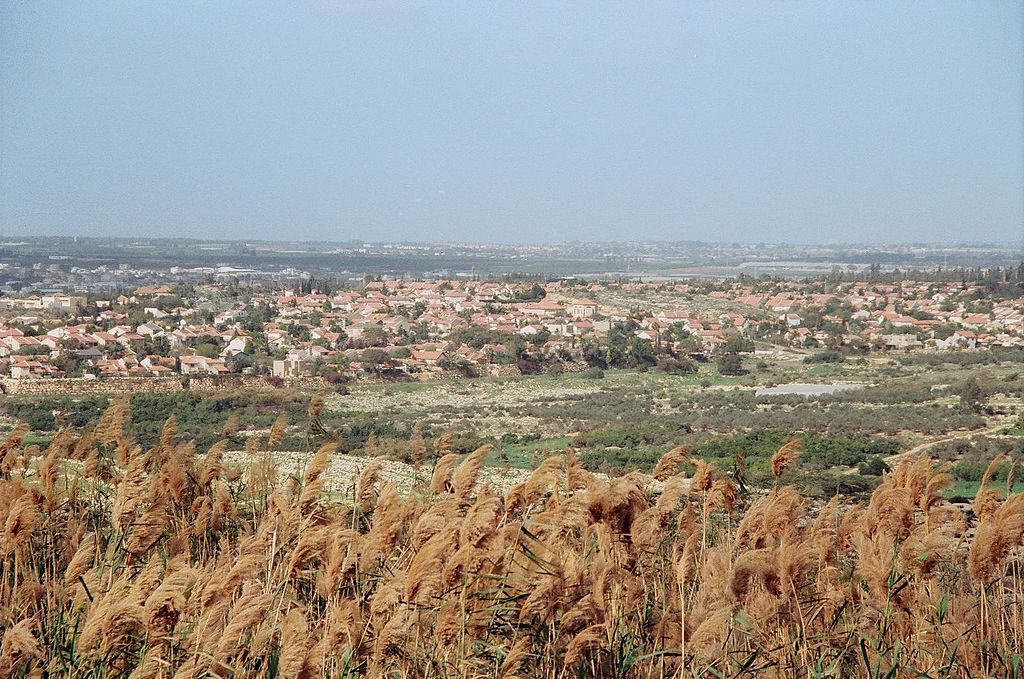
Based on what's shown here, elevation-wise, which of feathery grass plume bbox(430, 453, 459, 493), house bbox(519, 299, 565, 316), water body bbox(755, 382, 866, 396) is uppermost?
feathery grass plume bbox(430, 453, 459, 493)

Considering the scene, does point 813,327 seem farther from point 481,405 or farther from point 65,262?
point 65,262

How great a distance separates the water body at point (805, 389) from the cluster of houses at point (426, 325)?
2606mm

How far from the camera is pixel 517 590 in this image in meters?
3.07

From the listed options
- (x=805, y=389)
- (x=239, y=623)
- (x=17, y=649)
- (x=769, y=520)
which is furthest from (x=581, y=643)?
(x=805, y=389)

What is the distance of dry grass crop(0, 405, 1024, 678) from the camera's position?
2.61 metres

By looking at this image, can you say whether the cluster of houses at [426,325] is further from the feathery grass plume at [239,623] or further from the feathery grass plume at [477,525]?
the feathery grass plume at [239,623]

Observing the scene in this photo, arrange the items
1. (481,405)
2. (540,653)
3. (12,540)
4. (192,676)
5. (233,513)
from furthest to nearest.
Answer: (481,405) → (233,513) → (12,540) → (540,653) → (192,676)

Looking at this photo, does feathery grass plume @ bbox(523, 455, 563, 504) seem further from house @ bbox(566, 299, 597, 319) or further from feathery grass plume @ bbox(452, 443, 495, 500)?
house @ bbox(566, 299, 597, 319)

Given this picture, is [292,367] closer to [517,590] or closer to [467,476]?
[467,476]

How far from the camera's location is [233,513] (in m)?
4.57

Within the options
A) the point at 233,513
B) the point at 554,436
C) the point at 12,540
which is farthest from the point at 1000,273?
the point at 12,540

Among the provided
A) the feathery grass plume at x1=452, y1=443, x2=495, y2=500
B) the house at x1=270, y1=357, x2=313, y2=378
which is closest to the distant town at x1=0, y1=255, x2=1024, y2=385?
the house at x1=270, y1=357, x2=313, y2=378

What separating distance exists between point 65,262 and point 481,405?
410 inches

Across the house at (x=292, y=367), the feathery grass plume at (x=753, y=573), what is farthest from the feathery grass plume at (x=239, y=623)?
the house at (x=292, y=367)
